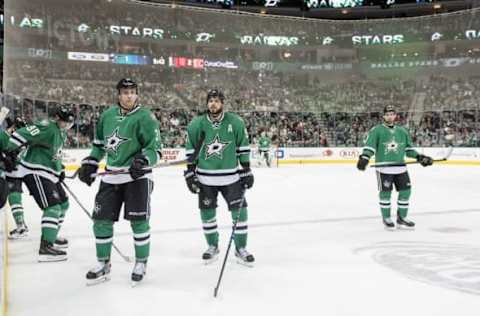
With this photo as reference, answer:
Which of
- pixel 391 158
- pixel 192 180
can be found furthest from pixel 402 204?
pixel 192 180

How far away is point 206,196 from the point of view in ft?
11.8

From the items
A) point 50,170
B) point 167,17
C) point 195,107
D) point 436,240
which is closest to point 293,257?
point 436,240

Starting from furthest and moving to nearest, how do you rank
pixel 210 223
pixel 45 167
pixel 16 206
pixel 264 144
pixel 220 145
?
pixel 264 144 < pixel 16 206 < pixel 45 167 < pixel 210 223 < pixel 220 145

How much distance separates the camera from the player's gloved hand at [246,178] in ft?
11.4

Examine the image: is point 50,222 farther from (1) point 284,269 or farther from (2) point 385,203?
(2) point 385,203

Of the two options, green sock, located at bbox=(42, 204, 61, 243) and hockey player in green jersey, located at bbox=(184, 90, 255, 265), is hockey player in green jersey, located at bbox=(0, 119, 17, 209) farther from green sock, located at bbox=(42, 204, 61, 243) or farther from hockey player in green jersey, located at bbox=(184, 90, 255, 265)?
hockey player in green jersey, located at bbox=(184, 90, 255, 265)

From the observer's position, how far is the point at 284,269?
3.44m


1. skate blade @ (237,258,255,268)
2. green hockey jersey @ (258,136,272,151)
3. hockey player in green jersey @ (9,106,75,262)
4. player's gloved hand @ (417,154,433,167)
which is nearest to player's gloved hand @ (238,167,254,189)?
skate blade @ (237,258,255,268)

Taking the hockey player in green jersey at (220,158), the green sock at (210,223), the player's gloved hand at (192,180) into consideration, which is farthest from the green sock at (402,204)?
the player's gloved hand at (192,180)

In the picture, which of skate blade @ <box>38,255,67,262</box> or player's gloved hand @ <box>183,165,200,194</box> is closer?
player's gloved hand @ <box>183,165,200,194</box>

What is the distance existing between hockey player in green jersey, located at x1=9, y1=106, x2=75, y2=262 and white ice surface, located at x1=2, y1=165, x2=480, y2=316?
0.68ft

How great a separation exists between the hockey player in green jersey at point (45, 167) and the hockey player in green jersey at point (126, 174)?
788mm

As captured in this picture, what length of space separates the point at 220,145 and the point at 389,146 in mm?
2209

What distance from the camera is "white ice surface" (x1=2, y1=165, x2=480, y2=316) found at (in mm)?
2672
